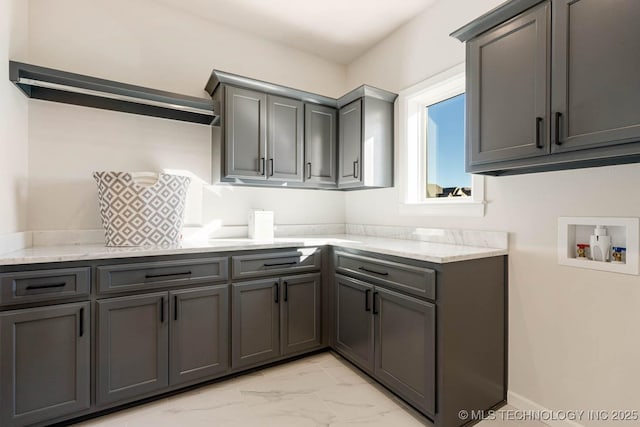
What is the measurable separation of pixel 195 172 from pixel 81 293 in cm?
126

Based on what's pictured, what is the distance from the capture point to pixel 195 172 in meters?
2.64

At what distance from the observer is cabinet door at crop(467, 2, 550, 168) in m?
1.50

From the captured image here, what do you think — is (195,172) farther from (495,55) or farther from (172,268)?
(495,55)

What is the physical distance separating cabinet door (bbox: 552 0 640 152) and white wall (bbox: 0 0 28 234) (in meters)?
2.91

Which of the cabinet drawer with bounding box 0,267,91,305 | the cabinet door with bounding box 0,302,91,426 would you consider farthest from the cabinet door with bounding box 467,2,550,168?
the cabinet door with bounding box 0,302,91,426

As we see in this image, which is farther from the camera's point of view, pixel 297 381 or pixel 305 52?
pixel 305 52

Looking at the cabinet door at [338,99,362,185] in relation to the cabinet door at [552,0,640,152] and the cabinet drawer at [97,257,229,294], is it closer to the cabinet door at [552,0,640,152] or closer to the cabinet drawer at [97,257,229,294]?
the cabinet drawer at [97,257,229,294]

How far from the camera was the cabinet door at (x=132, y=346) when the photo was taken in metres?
1.76

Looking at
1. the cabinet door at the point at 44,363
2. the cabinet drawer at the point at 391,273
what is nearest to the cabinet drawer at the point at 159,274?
the cabinet door at the point at 44,363

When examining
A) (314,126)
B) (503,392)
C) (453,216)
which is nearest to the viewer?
(503,392)

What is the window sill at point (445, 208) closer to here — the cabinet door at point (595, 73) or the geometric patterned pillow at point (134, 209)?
the cabinet door at point (595, 73)

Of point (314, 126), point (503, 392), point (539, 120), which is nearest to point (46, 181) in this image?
point (314, 126)

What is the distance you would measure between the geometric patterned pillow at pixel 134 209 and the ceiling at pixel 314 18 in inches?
61.8

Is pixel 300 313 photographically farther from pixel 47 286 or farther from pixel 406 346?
pixel 47 286
